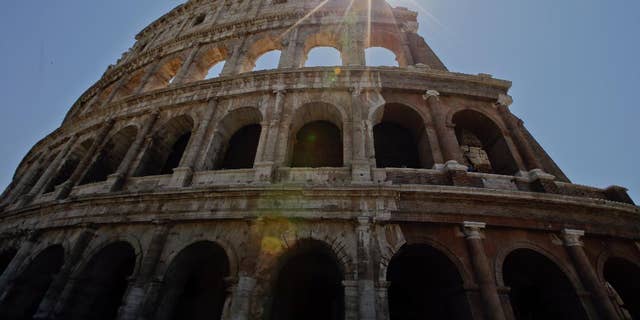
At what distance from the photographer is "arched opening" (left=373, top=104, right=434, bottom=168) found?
8.05m

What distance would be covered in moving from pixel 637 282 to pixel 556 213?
2.38m

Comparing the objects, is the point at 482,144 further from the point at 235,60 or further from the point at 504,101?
the point at 235,60

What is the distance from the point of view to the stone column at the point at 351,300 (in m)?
4.96

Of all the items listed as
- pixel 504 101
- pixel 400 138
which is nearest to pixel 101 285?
pixel 400 138

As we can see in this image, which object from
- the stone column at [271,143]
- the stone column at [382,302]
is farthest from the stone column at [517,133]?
the stone column at [271,143]

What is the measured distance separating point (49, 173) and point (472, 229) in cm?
1451

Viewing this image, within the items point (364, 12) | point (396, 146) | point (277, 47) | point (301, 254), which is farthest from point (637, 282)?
point (277, 47)

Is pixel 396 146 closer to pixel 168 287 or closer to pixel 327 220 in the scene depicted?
pixel 327 220

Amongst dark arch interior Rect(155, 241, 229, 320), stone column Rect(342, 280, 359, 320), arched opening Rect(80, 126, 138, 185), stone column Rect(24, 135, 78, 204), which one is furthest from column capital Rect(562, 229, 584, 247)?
stone column Rect(24, 135, 78, 204)

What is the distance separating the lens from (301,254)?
6.70 meters

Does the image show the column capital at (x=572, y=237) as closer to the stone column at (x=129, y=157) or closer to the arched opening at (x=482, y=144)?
the arched opening at (x=482, y=144)

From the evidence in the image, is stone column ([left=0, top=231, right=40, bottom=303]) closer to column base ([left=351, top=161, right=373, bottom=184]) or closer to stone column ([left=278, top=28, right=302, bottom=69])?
stone column ([left=278, top=28, right=302, bottom=69])

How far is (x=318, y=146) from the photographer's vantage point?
856cm

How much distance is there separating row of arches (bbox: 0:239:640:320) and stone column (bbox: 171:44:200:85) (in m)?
6.96
